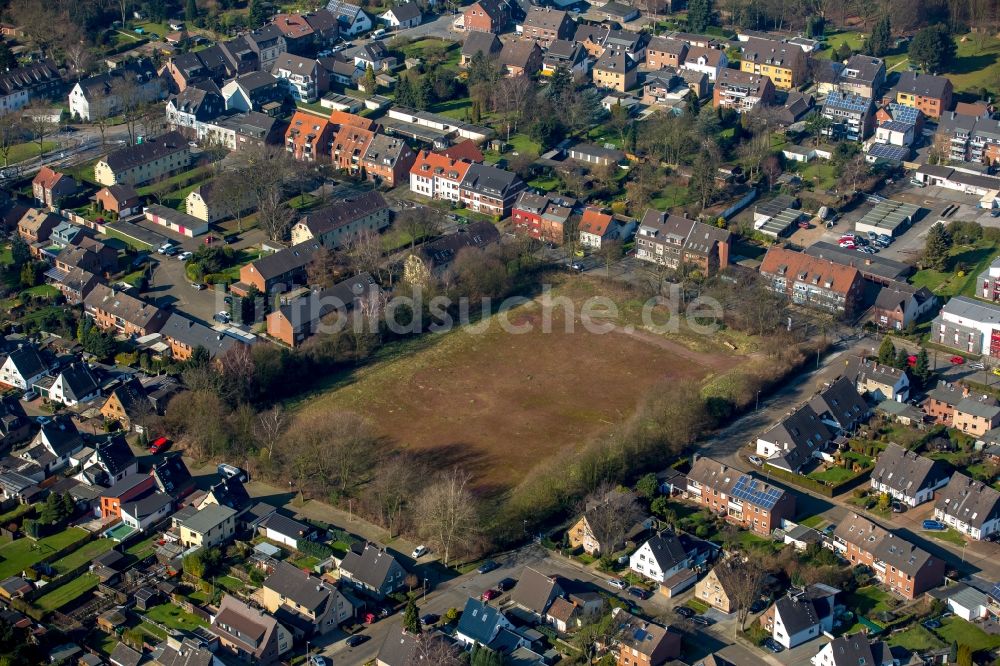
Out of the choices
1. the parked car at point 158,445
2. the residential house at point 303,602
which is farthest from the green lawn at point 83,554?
the residential house at point 303,602

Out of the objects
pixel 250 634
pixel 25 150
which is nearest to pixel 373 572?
pixel 250 634

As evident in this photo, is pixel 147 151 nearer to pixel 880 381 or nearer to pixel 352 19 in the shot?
pixel 352 19

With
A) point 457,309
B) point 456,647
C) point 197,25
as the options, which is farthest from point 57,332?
point 197,25

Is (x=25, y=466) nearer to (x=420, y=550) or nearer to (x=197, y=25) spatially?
(x=420, y=550)

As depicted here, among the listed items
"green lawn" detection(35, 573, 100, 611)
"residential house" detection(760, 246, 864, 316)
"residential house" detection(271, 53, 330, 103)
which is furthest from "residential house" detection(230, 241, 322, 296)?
"residential house" detection(271, 53, 330, 103)

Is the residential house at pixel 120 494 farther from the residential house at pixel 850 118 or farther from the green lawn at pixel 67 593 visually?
the residential house at pixel 850 118

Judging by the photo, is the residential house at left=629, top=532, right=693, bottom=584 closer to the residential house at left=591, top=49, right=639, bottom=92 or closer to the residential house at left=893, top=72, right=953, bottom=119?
the residential house at left=893, top=72, right=953, bottom=119
